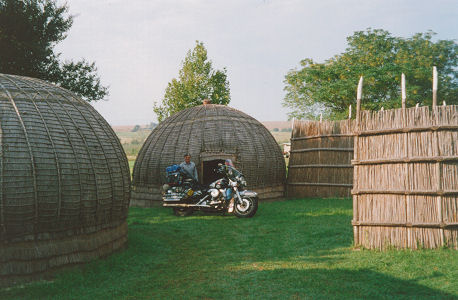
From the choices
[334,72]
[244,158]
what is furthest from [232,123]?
[334,72]

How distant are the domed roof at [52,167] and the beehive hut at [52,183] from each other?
1 cm

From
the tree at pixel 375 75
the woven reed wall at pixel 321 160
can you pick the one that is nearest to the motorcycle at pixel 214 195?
the woven reed wall at pixel 321 160

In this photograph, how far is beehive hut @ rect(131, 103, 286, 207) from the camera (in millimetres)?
14789

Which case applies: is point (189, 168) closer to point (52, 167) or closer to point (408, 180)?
point (52, 167)

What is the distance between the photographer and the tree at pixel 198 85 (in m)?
28.3

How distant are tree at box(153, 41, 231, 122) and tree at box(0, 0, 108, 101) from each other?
6722 millimetres

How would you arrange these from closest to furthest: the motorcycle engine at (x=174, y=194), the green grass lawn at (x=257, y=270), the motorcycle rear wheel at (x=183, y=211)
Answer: the green grass lawn at (x=257, y=270)
the motorcycle engine at (x=174, y=194)
the motorcycle rear wheel at (x=183, y=211)

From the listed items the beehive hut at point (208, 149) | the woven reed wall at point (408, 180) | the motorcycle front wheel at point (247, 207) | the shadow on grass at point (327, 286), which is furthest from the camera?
the beehive hut at point (208, 149)

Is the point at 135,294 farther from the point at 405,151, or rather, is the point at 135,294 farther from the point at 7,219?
the point at 405,151

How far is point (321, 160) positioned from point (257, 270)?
10.3 metres

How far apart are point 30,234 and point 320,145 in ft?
40.5

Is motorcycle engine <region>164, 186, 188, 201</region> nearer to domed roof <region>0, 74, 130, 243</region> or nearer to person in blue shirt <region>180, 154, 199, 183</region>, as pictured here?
person in blue shirt <region>180, 154, 199, 183</region>

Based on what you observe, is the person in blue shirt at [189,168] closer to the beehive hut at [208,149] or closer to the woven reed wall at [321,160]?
the beehive hut at [208,149]

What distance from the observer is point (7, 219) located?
604 centimetres
